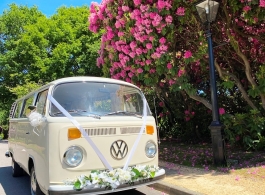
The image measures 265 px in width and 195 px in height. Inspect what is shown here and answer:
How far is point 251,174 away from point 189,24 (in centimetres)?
476

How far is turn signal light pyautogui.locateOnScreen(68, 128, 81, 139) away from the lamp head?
4.46 metres

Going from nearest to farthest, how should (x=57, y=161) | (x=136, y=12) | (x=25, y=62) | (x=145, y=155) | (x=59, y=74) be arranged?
(x=57, y=161)
(x=145, y=155)
(x=136, y=12)
(x=59, y=74)
(x=25, y=62)

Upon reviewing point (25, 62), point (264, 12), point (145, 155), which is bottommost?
point (145, 155)

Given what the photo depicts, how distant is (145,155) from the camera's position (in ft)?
15.3

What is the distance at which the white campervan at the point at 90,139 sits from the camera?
3.95m

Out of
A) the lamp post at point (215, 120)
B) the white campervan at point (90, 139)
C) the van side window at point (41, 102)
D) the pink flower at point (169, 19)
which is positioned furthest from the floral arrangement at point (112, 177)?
the pink flower at point (169, 19)

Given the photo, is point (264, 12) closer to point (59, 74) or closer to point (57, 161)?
point (57, 161)

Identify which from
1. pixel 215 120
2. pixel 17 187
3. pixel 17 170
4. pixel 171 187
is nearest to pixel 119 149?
pixel 171 187

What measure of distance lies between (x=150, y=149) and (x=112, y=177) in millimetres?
944

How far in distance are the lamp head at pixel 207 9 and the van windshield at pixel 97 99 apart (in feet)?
9.52

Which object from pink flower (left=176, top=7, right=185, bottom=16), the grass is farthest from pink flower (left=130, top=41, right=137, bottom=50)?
the grass

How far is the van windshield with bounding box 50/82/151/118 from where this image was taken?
4.47 metres

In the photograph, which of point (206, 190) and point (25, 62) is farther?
point (25, 62)

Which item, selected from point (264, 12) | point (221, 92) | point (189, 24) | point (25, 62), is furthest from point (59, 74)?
point (264, 12)
